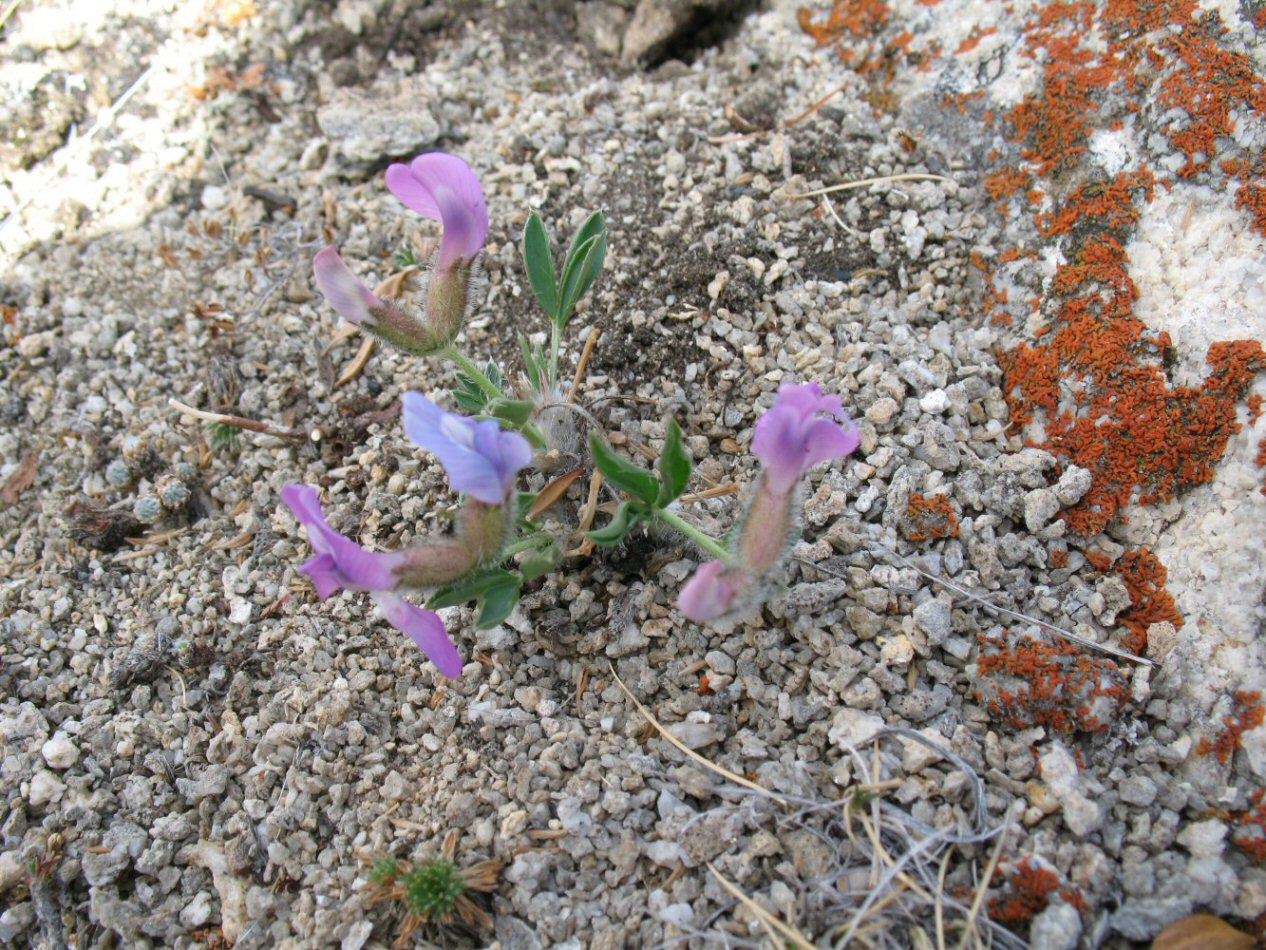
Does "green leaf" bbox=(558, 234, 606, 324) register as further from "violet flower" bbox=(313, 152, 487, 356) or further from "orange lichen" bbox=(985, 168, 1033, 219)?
"orange lichen" bbox=(985, 168, 1033, 219)

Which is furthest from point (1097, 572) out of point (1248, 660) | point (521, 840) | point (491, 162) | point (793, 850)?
point (491, 162)

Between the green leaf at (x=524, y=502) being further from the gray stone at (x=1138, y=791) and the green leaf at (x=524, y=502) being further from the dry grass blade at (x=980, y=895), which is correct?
the gray stone at (x=1138, y=791)

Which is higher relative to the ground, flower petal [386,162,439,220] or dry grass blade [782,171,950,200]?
flower petal [386,162,439,220]

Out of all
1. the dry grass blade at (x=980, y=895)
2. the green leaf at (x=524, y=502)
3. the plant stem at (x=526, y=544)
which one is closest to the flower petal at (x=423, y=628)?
the plant stem at (x=526, y=544)

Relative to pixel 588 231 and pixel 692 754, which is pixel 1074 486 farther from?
pixel 588 231

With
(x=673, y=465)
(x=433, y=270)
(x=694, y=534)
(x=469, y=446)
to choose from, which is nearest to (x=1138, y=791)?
(x=694, y=534)

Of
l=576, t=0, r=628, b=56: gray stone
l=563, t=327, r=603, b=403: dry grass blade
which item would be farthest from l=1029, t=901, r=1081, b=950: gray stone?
l=576, t=0, r=628, b=56: gray stone
